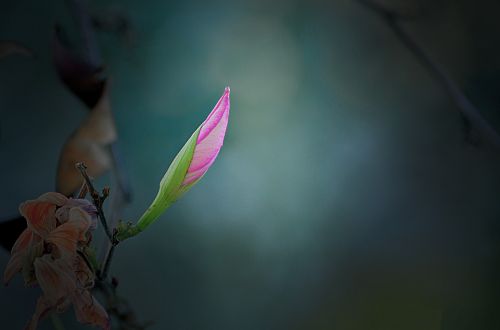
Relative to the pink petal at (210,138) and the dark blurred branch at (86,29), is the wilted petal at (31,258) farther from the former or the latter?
the dark blurred branch at (86,29)

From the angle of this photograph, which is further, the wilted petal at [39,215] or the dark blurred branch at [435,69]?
the dark blurred branch at [435,69]

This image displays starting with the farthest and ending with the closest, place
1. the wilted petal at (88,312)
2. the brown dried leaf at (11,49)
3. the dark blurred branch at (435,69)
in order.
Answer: the dark blurred branch at (435,69)
the brown dried leaf at (11,49)
the wilted petal at (88,312)

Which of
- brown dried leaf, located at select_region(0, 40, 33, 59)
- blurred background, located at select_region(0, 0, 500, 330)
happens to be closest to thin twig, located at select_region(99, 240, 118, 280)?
brown dried leaf, located at select_region(0, 40, 33, 59)

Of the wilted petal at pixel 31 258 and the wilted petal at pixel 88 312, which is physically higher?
the wilted petal at pixel 31 258

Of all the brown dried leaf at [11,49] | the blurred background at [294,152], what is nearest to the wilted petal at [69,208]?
the brown dried leaf at [11,49]

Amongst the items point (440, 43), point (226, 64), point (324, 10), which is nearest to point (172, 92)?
point (226, 64)

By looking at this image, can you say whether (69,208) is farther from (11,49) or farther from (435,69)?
(435,69)

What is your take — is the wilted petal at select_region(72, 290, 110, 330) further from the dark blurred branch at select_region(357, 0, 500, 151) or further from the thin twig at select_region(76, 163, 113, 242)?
the dark blurred branch at select_region(357, 0, 500, 151)
